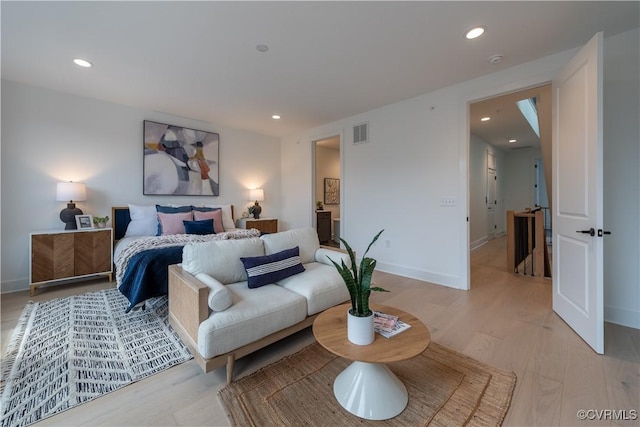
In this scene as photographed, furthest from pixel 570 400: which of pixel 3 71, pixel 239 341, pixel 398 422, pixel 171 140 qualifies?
pixel 3 71

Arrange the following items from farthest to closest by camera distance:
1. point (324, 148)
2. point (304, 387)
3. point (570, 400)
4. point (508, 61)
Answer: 1. point (324, 148)
2. point (508, 61)
3. point (304, 387)
4. point (570, 400)

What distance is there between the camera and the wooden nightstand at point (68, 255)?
301 centimetres

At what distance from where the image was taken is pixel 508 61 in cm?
271

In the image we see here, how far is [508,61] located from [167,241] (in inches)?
167

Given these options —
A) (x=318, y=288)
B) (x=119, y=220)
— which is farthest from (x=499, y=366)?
(x=119, y=220)

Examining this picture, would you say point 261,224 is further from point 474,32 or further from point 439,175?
point 474,32

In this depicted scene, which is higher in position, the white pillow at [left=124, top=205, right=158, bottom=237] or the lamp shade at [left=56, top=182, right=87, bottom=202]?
the lamp shade at [left=56, top=182, right=87, bottom=202]

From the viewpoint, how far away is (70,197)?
327 cm

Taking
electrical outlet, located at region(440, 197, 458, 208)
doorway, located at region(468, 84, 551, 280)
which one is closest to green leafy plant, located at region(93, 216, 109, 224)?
electrical outlet, located at region(440, 197, 458, 208)

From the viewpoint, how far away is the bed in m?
2.39

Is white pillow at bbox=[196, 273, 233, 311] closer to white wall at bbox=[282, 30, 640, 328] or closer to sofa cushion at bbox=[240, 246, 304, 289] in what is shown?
sofa cushion at bbox=[240, 246, 304, 289]

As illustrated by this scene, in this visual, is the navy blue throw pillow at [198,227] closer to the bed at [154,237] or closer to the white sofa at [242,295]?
the bed at [154,237]

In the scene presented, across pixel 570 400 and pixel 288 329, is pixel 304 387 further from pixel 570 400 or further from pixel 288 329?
pixel 570 400

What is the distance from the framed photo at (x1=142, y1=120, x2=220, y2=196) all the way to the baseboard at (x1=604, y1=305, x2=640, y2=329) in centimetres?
541
